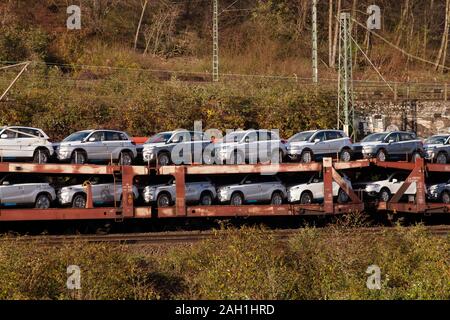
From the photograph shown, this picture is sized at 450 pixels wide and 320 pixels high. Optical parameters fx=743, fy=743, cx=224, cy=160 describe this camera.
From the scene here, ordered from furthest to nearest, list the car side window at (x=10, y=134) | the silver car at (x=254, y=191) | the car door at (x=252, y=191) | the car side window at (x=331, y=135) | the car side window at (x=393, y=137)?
the car side window at (x=393, y=137) → the car side window at (x=331, y=135) → the car door at (x=252, y=191) → the silver car at (x=254, y=191) → the car side window at (x=10, y=134)

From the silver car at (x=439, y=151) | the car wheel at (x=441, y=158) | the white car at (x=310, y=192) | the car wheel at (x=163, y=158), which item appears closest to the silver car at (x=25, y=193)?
the car wheel at (x=163, y=158)

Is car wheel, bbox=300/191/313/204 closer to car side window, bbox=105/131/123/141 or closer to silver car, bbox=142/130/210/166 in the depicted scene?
silver car, bbox=142/130/210/166

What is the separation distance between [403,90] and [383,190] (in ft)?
61.3

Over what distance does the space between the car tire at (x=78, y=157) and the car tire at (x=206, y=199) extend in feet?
13.5

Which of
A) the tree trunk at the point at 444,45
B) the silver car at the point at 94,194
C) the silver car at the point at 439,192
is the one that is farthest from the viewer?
the tree trunk at the point at 444,45

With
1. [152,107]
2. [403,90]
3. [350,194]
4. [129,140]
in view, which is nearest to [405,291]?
[350,194]

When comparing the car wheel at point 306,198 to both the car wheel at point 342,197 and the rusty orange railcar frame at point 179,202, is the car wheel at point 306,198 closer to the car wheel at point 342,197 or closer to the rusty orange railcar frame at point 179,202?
the rusty orange railcar frame at point 179,202

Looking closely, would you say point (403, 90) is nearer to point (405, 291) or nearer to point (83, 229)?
point (83, 229)

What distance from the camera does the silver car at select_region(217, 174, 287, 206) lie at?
25.7 m

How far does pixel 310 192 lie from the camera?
2672 cm

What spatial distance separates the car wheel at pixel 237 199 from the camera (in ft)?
84.4

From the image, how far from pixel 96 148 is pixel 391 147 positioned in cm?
1122

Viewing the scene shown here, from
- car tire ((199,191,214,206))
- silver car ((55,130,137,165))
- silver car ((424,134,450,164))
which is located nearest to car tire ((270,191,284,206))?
car tire ((199,191,214,206))

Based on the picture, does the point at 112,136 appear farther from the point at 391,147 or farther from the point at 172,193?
the point at 391,147
